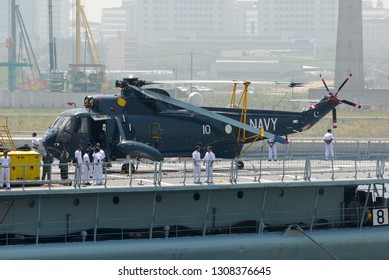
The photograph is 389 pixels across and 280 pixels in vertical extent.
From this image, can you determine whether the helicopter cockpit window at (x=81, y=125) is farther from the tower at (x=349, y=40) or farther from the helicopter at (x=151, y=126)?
the tower at (x=349, y=40)

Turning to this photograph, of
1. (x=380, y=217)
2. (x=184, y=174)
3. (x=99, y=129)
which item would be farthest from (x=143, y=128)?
(x=380, y=217)

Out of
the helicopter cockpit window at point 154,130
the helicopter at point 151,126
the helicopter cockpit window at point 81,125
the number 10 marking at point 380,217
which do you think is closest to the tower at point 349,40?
the helicopter at point 151,126

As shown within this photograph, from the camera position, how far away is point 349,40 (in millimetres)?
119750

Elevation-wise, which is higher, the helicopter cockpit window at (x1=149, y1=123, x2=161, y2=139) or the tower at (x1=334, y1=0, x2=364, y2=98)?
the tower at (x1=334, y1=0, x2=364, y2=98)

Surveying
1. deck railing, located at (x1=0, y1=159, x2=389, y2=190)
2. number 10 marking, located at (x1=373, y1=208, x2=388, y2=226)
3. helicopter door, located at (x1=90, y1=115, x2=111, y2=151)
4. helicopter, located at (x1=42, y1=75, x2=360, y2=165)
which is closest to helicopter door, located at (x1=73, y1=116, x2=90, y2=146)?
helicopter, located at (x1=42, y1=75, x2=360, y2=165)

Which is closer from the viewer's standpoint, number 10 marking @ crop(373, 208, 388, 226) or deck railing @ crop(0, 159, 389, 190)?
deck railing @ crop(0, 159, 389, 190)

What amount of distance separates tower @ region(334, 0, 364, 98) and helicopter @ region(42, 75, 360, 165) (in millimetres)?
80025

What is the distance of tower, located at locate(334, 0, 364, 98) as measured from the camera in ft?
390

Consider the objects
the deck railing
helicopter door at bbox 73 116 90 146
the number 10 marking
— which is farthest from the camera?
helicopter door at bbox 73 116 90 146

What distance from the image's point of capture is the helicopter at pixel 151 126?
36656mm

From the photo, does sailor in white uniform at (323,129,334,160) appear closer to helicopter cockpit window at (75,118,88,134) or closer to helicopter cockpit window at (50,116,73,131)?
helicopter cockpit window at (75,118,88,134)

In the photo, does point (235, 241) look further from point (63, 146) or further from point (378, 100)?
point (378, 100)

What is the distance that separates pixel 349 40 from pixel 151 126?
277ft

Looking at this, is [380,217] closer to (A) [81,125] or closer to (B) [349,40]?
(A) [81,125]
